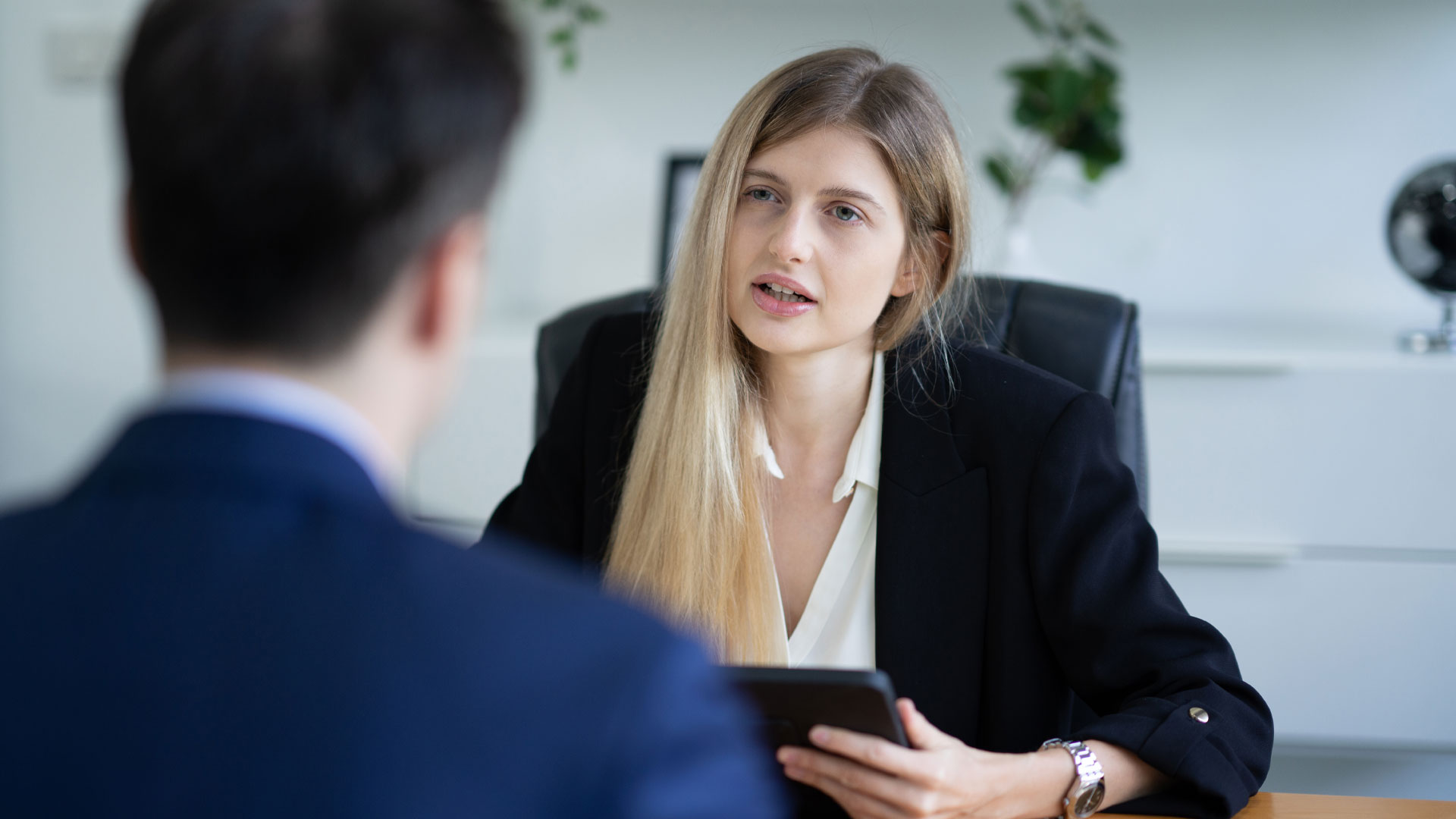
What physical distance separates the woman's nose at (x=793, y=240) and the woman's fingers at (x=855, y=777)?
0.60m

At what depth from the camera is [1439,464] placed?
6.83 feet

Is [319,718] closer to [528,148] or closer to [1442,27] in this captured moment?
[528,148]

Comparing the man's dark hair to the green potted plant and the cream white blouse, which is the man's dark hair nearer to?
the cream white blouse

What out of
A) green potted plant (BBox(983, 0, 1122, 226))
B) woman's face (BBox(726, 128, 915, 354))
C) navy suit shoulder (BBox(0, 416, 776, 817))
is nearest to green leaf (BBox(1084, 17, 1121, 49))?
green potted plant (BBox(983, 0, 1122, 226))

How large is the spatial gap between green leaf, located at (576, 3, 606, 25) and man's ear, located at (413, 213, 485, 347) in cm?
219

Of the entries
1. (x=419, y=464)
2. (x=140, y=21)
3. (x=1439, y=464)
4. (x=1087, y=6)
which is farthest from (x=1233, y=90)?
(x=140, y=21)

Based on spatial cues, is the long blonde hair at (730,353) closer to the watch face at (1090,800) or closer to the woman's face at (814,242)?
the woman's face at (814,242)

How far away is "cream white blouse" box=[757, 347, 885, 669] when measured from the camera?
1.31m

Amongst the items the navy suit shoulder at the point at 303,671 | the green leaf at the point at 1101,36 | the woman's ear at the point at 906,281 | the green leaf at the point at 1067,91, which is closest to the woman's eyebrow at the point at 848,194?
the woman's ear at the point at 906,281

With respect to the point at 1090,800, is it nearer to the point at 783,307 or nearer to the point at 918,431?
the point at 918,431

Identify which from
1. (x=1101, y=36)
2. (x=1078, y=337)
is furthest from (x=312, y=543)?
(x=1101, y=36)

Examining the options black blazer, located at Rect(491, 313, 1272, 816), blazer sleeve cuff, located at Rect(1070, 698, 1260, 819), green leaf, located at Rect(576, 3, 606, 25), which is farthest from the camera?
green leaf, located at Rect(576, 3, 606, 25)

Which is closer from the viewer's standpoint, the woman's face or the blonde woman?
the blonde woman

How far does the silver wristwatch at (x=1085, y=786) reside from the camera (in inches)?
40.6
